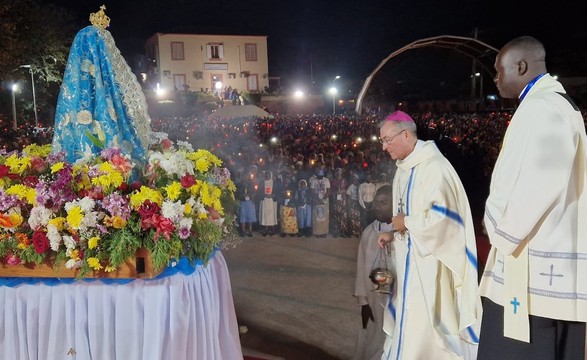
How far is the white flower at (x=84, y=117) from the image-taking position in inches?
152

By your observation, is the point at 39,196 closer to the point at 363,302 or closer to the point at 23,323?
the point at 23,323

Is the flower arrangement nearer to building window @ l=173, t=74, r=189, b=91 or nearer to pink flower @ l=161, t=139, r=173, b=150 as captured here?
pink flower @ l=161, t=139, r=173, b=150

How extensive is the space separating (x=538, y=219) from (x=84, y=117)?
305 centimetres

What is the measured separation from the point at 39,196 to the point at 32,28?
2920cm

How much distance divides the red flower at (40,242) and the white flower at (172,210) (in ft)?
2.44

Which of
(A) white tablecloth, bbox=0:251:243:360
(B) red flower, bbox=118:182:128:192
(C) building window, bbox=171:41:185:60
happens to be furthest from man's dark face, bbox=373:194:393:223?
(C) building window, bbox=171:41:185:60

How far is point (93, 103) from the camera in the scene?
3963mm

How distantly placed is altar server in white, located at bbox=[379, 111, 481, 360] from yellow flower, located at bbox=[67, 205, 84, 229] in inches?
85.1

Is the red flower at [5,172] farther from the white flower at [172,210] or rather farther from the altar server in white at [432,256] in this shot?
the altar server in white at [432,256]

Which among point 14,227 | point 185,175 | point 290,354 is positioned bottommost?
point 290,354

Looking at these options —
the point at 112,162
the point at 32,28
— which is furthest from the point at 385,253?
the point at 32,28

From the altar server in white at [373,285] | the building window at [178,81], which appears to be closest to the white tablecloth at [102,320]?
the altar server in white at [373,285]

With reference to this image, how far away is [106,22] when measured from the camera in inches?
163

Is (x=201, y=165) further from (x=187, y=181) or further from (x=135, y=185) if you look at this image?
(x=135, y=185)
